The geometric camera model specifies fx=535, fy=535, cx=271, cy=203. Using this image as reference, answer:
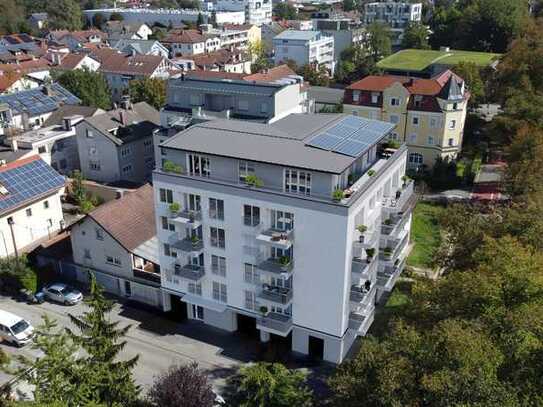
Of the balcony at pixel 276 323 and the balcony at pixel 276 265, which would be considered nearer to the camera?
the balcony at pixel 276 265

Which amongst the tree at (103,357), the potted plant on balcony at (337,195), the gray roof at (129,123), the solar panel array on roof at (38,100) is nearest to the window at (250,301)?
the potted plant on balcony at (337,195)

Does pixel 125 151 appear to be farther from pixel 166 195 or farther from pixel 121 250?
pixel 166 195

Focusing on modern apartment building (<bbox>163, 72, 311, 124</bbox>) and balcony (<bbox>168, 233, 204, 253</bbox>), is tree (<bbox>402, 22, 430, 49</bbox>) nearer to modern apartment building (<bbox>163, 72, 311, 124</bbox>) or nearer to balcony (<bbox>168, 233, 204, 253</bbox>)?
modern apartment building (<bbox>163, 72, 311, 124</bbox>)

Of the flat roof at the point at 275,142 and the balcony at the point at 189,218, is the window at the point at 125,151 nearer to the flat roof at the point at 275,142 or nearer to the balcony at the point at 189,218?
the flat roof at the point at 275,142

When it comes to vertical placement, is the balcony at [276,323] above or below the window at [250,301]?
below

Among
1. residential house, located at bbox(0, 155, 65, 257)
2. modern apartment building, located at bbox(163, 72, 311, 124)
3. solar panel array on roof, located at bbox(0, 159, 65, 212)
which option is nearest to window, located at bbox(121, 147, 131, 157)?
modern apartment building, located at bbox(163, 72, 311, 124)

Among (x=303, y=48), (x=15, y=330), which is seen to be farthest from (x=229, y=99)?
(x=303, y=48)

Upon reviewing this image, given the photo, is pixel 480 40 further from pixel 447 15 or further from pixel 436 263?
pixel 436 263
